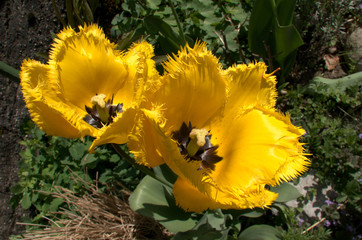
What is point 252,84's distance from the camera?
1.16 meters

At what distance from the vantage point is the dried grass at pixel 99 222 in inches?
79.1

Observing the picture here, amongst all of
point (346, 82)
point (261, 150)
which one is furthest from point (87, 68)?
point (346, 82)

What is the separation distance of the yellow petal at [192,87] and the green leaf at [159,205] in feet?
1.18

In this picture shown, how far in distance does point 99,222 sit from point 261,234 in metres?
1.11

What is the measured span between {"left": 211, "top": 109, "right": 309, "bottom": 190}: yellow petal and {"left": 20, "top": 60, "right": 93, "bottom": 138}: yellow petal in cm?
59

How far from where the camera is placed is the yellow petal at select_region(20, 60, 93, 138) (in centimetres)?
104

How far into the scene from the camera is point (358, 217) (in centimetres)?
228

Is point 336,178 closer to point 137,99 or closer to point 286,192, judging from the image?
point 286,192

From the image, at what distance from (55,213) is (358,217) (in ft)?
7.51

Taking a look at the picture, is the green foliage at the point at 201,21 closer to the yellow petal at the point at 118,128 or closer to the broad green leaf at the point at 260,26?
the broad green leaf at the point at 260,26

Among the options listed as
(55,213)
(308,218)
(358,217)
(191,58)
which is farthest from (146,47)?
(358,217)

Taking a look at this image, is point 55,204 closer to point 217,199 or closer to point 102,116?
point 102,116

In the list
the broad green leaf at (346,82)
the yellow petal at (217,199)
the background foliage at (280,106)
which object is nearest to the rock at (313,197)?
the background foliage at (280,106)

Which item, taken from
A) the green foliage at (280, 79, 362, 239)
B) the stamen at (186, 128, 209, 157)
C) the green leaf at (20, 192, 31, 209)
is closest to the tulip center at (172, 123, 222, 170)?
the stamen at (186, 128, 209, 157)
